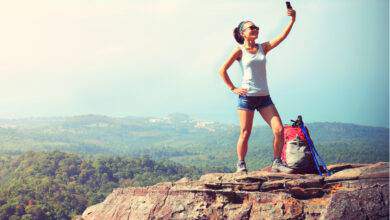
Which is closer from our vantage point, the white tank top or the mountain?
the white tank top

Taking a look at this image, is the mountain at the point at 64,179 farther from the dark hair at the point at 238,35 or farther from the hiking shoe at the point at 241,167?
the dark hair at the point at 238,35

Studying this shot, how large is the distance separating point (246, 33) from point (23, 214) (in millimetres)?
78198

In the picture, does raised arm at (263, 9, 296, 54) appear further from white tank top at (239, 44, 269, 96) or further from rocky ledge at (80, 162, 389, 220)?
rocky ledge at (80, 162, 389, 220)

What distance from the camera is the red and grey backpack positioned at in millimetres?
9648

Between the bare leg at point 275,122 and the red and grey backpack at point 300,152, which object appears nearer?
the bare leg at point 275,122

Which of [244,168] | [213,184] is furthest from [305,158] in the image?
[213,184]

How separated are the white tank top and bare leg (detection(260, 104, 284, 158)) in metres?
0.33

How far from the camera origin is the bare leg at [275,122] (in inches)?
370

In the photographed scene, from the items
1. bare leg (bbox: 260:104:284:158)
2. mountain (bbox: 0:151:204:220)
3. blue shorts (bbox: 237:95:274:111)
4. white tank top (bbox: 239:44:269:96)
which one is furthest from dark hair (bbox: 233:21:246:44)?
mountain (bbox: 0:151:204:220)

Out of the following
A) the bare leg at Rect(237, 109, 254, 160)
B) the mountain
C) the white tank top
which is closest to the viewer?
the white tank top

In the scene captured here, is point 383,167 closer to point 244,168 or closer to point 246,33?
point 244,168

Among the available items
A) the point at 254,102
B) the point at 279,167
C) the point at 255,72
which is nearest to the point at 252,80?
the point at 255,72

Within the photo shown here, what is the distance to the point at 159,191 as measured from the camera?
9617mm

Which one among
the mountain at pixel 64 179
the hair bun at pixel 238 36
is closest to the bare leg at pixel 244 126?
the hair bun at pixel 238 36
